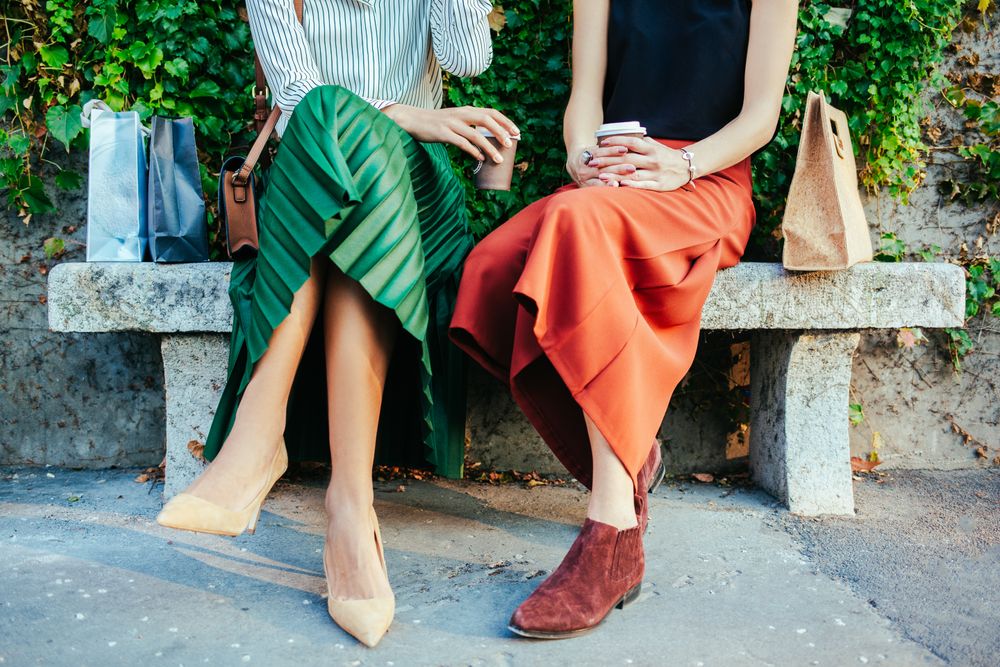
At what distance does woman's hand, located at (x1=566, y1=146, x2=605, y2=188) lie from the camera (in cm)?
219

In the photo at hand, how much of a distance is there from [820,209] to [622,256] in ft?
2.47

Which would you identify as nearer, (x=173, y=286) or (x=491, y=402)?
(x=173, y=286)

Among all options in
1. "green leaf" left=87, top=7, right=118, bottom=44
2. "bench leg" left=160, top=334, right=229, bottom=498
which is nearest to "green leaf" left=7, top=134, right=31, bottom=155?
"green leaf" left=87, top=7, right=118, bottom=44

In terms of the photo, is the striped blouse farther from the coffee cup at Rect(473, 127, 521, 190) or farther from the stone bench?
the stone bench

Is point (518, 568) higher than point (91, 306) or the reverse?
the reverse

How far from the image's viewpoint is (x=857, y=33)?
2.62 m

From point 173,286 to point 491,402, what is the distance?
45.0 inches

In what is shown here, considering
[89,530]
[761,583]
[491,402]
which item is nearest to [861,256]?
[761,583]

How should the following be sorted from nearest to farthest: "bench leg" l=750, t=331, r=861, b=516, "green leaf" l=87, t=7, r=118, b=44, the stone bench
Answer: the stone bench, "bench leg" l=750, t=331, r=861, b=516, "green leaf" l=87, t=7, r=118, b=44

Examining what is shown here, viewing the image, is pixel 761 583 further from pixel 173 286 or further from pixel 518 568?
pixel 173 286

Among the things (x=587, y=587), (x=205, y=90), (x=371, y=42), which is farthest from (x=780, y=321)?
(x=205, y=90)

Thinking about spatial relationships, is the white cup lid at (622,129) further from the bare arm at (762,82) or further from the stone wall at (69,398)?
the stone wall at (69,398)

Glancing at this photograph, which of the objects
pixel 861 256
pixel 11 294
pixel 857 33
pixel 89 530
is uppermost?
pixel 857 33

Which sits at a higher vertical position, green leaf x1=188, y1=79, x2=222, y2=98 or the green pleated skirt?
green leaf x1=188, y1=79, x2=222, y2=98
